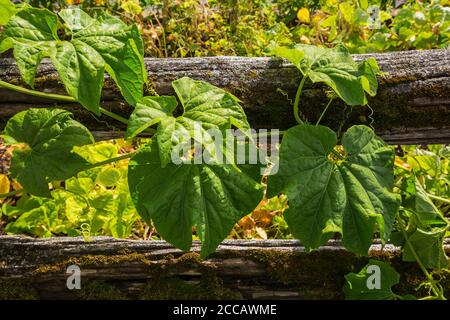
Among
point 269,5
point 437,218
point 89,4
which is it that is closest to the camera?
point 437,218

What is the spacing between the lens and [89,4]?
3.57 m

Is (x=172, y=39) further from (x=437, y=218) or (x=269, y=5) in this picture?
(x=437, y=218)

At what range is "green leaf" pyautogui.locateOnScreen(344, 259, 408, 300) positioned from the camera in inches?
63.4

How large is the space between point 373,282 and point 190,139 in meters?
0.69

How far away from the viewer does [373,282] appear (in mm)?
1625

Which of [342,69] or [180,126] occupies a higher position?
[342,69]

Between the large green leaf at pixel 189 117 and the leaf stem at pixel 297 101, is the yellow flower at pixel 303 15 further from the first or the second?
the large green leaf at pixel 189 117

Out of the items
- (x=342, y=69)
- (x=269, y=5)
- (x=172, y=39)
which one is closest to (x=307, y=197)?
(x=342, y=69)

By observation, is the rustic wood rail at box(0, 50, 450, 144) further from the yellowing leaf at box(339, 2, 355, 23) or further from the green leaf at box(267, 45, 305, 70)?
the yellowing leaf at box(339, 2, 355, 23)

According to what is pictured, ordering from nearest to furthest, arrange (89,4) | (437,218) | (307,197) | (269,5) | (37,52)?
A: (37,52) → (307,197) → (437,218) → (89,4) → (269,5)

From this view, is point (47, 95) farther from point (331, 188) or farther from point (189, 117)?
point (331, 188)

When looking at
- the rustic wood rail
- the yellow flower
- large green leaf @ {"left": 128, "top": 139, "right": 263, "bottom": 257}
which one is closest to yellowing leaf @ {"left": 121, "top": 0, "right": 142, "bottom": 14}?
the yellow flower
